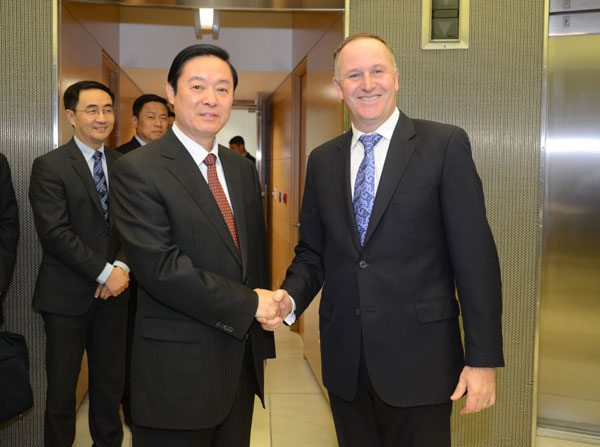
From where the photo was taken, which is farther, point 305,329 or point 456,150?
point 305,329

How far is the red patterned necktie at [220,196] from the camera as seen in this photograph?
6.23 feet

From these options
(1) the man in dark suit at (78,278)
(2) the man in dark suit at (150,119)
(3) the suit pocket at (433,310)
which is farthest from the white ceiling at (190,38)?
(3) the suit pocket at (433,310)

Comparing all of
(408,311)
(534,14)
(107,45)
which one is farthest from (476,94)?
(107,45)

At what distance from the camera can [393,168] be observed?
6.00 ft

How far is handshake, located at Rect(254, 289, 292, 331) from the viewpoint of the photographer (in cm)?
184

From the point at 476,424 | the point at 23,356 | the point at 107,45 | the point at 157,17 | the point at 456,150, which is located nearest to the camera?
the point at 456,150

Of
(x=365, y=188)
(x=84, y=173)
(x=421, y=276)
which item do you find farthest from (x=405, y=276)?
(x=84, y=173)

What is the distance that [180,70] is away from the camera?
1918 millimetres

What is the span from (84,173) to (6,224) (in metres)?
0.45

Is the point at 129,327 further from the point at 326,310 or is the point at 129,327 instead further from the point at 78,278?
the point at 326,310

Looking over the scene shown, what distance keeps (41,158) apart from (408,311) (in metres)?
2.12

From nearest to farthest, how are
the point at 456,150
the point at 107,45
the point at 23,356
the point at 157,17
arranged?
1. the point at 456,150
2. the point at 23,356
3. the point at 107,45
4. the point at 157,17

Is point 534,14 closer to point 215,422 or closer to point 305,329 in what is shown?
point 215,422

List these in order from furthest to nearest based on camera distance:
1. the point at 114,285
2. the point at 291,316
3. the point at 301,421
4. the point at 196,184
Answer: the point at 301,421, the point at 114,285, the point at 291,316, the point at 196,184
